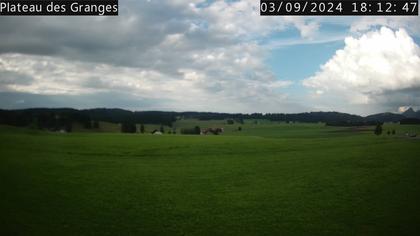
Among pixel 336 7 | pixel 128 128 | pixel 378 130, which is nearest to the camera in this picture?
pixel 336 7

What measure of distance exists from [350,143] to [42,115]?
60.8m

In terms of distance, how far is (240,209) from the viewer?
A: 1919 centimetres

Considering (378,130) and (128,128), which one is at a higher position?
(128,128)

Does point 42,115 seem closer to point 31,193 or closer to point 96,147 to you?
point 96,147

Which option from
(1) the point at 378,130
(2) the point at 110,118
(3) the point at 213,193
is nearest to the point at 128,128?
(2) the point at 110,118

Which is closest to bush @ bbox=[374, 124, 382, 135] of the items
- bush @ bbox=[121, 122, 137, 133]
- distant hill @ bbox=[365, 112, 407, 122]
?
distant hill @ bbox=[365, 112, 407, 122]

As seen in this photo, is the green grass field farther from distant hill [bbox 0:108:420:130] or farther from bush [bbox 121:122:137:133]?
bush [bbox 121:122:137:133]

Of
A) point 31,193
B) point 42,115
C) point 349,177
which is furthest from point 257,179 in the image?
point 42,115

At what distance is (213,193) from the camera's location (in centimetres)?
2239

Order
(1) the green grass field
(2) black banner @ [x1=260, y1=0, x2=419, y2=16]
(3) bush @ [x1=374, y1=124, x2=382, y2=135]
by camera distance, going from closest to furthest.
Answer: (1) the green grass field
(2) black banner @ [x1=260, y1=0, x2=419, y2=16]
(3) bush @ [x1=374, y1=124, x2=382, y2=135]

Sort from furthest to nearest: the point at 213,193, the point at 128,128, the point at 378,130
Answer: the point at 128,128 → the point at 378,130 → the point at 213,193

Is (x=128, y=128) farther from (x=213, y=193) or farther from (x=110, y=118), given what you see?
(x=213, y=193)

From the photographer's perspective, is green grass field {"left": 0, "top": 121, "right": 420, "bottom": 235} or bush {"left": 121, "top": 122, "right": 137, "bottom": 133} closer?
green grass field {"left": 0, "top": 121, "right": 420, "bottom": 235}

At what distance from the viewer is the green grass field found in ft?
54.4
